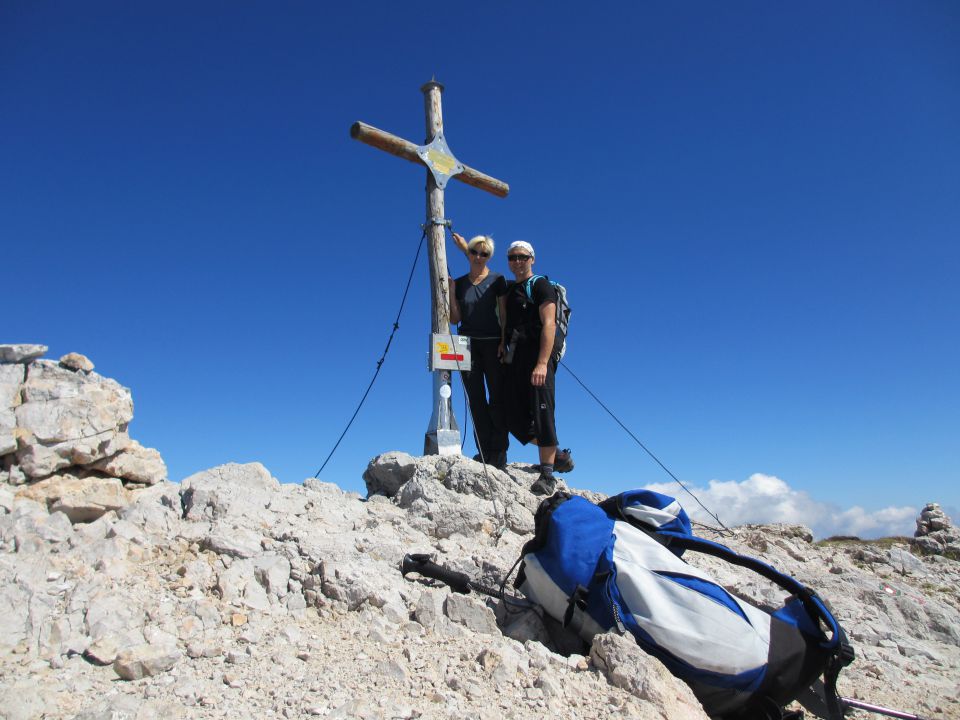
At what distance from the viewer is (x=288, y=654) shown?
117 inches

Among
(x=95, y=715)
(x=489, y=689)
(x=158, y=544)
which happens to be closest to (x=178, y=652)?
(x=95, y=715)

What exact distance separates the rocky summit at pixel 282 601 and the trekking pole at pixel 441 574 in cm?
8

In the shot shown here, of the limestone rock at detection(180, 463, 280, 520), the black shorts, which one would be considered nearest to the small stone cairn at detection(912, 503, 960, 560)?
the black shorts

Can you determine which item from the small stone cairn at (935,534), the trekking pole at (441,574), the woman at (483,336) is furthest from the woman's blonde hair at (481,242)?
the small stone cairn at (935,534)

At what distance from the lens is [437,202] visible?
7.98m

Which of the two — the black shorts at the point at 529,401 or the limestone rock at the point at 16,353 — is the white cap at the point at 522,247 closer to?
the black shorts at the point at 529,401

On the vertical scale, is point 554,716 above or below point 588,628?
below

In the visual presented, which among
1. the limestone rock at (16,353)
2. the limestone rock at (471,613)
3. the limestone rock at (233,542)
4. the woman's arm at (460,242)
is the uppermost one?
the woman's arm at (460,242)

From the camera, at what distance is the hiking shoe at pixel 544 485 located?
20.2 ft

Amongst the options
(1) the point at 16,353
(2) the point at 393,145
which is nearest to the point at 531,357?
(2) the point at 393,145

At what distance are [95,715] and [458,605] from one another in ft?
5.85

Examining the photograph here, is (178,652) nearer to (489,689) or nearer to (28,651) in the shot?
(28,651)

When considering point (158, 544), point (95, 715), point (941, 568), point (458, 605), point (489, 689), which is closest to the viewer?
point (95, 715)

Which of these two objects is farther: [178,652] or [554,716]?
[178,652]
